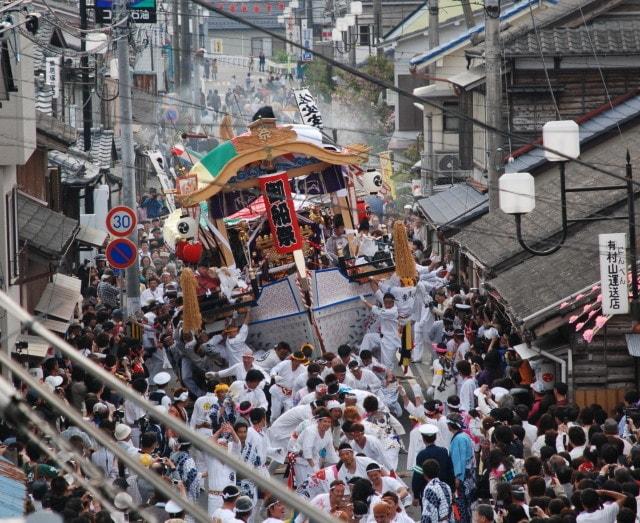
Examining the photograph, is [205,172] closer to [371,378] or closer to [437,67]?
[371,378]

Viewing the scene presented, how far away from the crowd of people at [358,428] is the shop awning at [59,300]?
42 cm

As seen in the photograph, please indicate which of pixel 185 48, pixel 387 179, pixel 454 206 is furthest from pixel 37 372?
pixel 185 48

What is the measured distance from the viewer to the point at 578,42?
25344 millimetres

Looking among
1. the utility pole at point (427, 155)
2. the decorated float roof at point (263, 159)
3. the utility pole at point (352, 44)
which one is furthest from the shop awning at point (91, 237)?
the utility pole at point (352, 44)

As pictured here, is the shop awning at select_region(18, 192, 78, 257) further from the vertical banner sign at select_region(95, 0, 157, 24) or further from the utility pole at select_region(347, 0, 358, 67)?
the utility pole at select_region(347, 0, 358, 67)

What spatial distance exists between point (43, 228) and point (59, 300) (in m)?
1.14

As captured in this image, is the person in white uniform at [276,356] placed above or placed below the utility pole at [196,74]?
above

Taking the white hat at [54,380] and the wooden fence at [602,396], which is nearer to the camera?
the wooden fence at [602,396]

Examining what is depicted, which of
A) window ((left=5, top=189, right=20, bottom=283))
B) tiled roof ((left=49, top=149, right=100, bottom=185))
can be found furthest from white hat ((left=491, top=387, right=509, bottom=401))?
tiled roof ((left=49, top=149, right=100, bottom=185))

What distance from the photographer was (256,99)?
8219cm

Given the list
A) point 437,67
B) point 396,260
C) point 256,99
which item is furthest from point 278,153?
point 256,99

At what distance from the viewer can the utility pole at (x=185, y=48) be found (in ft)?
201

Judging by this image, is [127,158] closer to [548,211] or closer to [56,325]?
[56,325]

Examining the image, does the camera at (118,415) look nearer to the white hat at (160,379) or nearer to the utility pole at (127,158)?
the white hat at (160,379)
